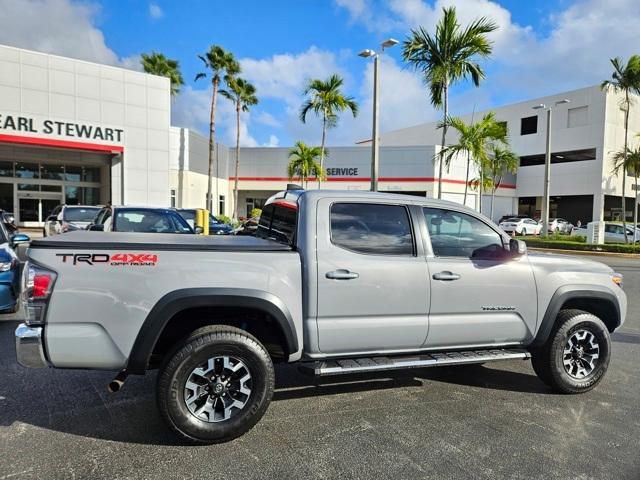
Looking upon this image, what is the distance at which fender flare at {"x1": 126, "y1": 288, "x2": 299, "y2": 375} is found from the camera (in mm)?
3254

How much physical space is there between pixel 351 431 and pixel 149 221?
8.55 meters

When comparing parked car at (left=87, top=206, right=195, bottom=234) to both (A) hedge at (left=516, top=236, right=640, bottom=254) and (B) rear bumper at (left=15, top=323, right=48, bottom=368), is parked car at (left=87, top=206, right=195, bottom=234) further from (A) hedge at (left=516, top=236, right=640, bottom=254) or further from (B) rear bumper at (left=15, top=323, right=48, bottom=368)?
(A) hedge at (left=516, top=236, right=640, bottom=254)

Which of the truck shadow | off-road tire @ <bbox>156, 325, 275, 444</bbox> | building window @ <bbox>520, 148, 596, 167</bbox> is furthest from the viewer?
building window @ <bbox>520, 148, 596, 167</bbox>

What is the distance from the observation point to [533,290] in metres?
4.30

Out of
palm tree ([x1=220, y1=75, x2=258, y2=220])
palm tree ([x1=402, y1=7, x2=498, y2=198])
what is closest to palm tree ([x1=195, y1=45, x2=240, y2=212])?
palm tree ([x1=220, y1=75, x2=258, y2=220])

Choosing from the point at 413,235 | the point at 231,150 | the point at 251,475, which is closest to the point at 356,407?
the point at 251,475

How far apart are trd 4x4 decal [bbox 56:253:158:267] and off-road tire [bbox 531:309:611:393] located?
3.61 m

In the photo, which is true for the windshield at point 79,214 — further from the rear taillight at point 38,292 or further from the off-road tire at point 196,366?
the off-road tire at point 196,366

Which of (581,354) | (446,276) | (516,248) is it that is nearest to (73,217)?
(446,276)

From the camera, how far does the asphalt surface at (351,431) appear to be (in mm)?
3104

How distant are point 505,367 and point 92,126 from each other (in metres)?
24.7

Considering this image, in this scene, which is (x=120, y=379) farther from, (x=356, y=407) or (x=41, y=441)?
(x=356, y=407)

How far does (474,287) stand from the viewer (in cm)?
409

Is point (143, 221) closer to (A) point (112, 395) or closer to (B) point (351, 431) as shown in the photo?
(A) point (112, 395)
